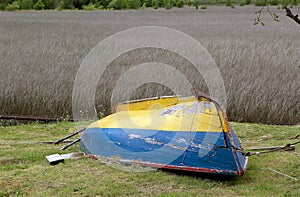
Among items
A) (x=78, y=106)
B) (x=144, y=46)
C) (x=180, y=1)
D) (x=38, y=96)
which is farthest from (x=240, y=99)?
(x=180, y=1)

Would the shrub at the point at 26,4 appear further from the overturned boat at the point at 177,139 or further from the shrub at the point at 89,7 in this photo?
the overturned boat at the point at 177,139

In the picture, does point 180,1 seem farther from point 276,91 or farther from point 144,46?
point 276,91

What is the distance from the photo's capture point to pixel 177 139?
4.05 meters

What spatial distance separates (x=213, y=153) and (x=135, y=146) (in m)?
0.67

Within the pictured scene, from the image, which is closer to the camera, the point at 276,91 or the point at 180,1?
the point at 276,91

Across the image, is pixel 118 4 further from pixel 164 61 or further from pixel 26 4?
pixel 164 61

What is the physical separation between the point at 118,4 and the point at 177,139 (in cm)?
2887

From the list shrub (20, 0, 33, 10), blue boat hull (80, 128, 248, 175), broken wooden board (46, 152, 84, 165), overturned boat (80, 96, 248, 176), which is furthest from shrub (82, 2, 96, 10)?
blue boat hull (80, 128, 248, 175)

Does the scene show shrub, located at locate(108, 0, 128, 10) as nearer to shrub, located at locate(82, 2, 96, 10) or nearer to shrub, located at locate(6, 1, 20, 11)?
Answer: shrub, located at locate(82, 2, 96, 10)

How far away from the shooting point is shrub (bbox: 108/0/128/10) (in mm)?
31942

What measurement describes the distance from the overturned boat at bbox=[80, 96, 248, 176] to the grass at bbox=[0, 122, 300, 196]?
12 centimetres

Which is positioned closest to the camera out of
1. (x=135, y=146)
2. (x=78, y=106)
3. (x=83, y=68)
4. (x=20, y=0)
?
(x=135, y=146)

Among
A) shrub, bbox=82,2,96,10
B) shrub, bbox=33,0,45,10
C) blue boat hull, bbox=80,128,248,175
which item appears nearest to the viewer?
blue boat hull, bbox=80,128,248,175

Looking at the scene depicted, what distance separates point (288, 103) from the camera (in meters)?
7.50
